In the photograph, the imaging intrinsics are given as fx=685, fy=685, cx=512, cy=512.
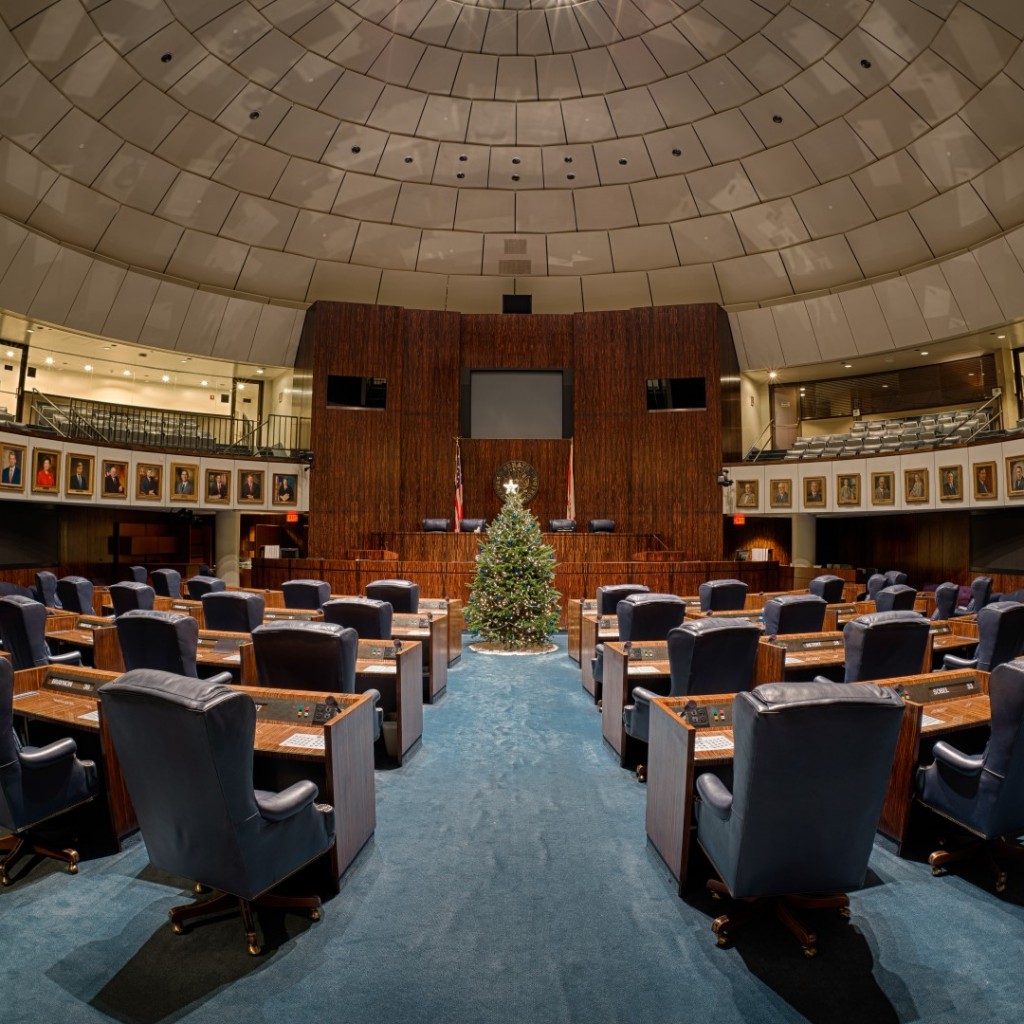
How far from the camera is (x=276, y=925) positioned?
2684mm

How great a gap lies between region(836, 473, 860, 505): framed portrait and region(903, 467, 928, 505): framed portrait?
959 mm

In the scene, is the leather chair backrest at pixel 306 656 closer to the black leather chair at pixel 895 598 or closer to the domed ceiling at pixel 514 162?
the black leather chair at pixel 895 598

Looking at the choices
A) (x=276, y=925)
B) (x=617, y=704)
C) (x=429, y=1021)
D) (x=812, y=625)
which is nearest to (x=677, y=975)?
(x=429, y=1021)

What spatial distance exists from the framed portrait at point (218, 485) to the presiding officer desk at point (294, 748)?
12.1 meters

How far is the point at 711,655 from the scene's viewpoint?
3.97 m

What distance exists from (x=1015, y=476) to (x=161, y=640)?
42.6 feet

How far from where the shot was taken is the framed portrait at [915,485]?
1318 centimetres

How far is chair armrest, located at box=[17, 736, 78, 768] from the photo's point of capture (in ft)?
9.36

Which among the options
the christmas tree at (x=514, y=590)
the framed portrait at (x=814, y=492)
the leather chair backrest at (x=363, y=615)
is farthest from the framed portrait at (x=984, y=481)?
the leather chair backrest at (x=363, y=615)

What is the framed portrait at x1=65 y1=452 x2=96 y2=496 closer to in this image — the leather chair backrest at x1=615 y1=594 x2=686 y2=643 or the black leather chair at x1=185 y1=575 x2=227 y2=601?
the black leather chair at x1=185 y1=575 x2=227 y2=601

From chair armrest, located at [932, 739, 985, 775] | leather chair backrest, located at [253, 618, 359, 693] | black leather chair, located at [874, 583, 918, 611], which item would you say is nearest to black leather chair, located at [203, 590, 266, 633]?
leather chair backrest, located at [253, 618, 359, 693]

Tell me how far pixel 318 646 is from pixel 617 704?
2.09m

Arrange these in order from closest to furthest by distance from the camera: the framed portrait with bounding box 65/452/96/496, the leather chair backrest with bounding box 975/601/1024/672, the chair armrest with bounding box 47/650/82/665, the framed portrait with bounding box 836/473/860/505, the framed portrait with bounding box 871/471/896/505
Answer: the leather chair backrest with bounding box 975/601/1024/672, the chair armrest with bounding box 47/650/82/665, the framed portrait with bounding box 65/452/96/496, the framed portrait with bounding box 871/471/896/505, the framed portrait with bounding box 836/473/860/505

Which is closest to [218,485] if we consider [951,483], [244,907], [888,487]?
[244,907]
